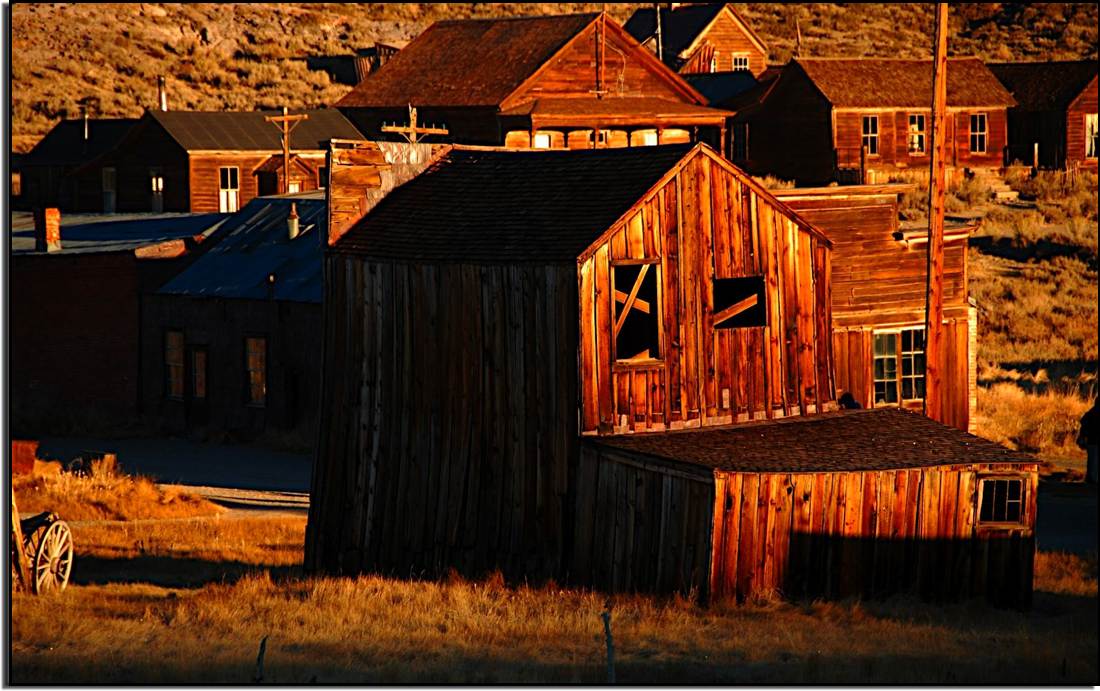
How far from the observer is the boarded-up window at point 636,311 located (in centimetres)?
2369

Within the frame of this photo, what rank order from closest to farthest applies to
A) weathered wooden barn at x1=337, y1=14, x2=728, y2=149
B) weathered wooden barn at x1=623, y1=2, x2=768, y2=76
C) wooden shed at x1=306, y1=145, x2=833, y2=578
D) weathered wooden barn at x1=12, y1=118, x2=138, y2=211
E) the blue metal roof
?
wooden shed at x1=306, y1=145, x2=833, y2=578 < the blue metal roof < weathered wooden barn at x1=337, y1=14, x2=728, y2=149 < weathered wooden barn at x1=12, y1=118, x2=138, y2=211 < weathered wooden barn at x1=623, y1=2, x2=768, y2=76

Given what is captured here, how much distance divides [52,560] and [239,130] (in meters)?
42.0

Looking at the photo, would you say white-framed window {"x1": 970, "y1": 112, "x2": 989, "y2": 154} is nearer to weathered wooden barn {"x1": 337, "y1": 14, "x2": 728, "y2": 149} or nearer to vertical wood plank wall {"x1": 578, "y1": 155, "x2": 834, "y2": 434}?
weathered wooden barn {"x1": 337, "y1": 14, "x2": 728, "y2": 149}

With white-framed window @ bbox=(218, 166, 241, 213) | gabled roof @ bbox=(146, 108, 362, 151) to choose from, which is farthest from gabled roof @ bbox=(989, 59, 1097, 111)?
white-framed window @ bbox=(218, 166, 241, 213)

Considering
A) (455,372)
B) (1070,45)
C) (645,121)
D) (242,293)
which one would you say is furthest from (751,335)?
(1070,45)

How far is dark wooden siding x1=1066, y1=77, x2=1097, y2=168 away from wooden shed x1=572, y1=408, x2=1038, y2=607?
4814 centimetres

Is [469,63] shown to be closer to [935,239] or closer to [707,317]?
[935,239]

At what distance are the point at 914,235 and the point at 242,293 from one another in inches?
616

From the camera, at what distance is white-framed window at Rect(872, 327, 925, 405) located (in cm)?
3197

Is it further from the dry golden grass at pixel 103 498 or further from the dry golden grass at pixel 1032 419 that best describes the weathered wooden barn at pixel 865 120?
the dry golden grass at pixel 103 498

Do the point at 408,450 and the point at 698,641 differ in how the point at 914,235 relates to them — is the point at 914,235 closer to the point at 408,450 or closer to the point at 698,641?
the point at 408,450

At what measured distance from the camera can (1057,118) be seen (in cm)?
6819

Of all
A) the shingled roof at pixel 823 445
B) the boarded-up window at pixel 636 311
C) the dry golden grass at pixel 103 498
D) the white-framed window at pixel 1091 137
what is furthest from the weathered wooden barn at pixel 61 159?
the shingled roof at pixel 823 445

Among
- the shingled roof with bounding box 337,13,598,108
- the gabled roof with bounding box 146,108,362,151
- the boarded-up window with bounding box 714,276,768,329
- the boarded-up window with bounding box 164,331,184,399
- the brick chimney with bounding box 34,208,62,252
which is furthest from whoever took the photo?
the gabled roof with bounding box 146,108,362,151
